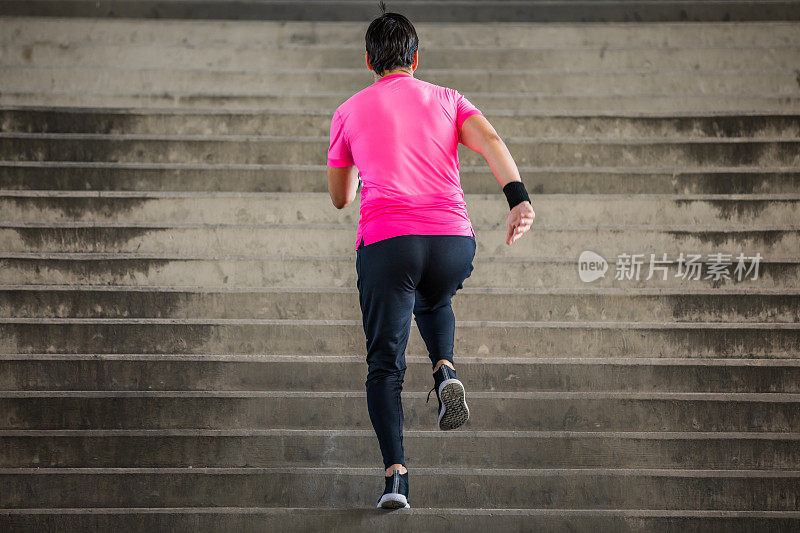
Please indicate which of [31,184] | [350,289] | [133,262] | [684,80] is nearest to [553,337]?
[350,289]

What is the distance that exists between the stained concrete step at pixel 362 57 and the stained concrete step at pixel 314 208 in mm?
909

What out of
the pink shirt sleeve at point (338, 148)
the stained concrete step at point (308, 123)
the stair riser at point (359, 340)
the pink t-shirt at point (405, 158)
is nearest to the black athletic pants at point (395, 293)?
the pink t-shirt at point (405, 158)

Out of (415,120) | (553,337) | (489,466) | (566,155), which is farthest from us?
(566,155)

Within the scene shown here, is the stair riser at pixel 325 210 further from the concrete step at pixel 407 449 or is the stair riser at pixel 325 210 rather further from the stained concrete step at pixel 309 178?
the concrete step at pixel 407 449

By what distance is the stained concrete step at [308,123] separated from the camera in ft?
10.2

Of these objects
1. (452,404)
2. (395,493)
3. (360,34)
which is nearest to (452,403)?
(452,404)

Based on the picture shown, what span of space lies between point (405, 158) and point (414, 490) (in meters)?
1.27

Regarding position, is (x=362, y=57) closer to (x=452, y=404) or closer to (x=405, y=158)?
(x=405, y=158)

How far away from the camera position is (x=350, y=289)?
2.78 m

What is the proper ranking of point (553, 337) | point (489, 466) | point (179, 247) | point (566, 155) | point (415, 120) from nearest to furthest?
point (415, 120), point (489, 466), point (553, 337), point (179, 247), point (566, 155)

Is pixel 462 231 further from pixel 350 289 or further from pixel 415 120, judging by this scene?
pixel 350 289

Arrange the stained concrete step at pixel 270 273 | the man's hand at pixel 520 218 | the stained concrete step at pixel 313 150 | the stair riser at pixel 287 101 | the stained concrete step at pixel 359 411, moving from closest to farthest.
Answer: the man's hand at pixel 520 218 → the stained concrete step at pixel 359 411 → the stained concrete step at pixel 270 273 → the stained concrete step at pixel 313 150 → the stair riser at pixel 287 101

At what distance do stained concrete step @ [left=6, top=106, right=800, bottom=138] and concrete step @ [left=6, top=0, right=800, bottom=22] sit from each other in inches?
38.7

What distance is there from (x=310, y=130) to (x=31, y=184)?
131 cm
